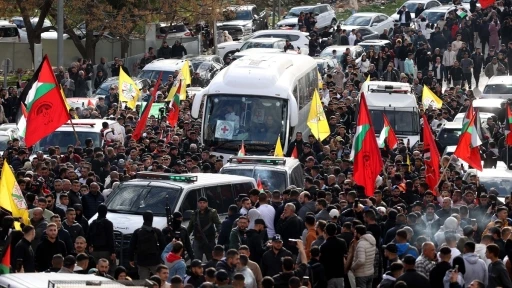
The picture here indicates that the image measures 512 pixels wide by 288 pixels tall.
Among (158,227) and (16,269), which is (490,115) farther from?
(16,269)

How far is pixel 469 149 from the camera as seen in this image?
23.5 meters

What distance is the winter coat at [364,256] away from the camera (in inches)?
651

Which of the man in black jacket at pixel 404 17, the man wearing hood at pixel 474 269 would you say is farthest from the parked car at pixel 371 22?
A: the man wearing hood at pixel 474 269

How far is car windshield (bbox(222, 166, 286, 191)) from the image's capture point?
22.1 metres

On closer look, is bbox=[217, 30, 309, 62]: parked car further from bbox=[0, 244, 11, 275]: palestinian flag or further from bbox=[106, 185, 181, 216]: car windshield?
bbox=[0, 244, 11, 275]: palestinian flag

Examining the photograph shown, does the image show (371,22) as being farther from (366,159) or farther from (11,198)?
(11,198)

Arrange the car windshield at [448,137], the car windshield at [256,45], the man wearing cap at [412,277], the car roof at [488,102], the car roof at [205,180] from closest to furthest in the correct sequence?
the man wearing cap at [412,277] < the car roof at [205,180] < the car windshield at [448,137] < the car roof at [488,102] < the car windshield at [256,45]

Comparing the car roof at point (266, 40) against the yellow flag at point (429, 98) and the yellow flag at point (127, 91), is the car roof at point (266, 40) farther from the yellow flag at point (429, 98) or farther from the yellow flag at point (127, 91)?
the yellow flag at point (127, 91)

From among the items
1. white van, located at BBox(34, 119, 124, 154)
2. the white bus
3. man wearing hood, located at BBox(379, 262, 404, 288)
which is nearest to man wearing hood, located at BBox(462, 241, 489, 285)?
man wearing hood, located at BBox(379, 262, 404, 288)

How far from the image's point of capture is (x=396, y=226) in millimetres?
17766

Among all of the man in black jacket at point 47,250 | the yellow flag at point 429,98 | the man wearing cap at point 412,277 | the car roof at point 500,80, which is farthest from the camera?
the car roof at point 500,80

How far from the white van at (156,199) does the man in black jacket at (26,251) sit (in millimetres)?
2641

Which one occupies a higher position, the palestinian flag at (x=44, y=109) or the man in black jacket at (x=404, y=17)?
the palestinian flag at (x=44, y=109)

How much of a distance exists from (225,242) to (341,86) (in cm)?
2036
